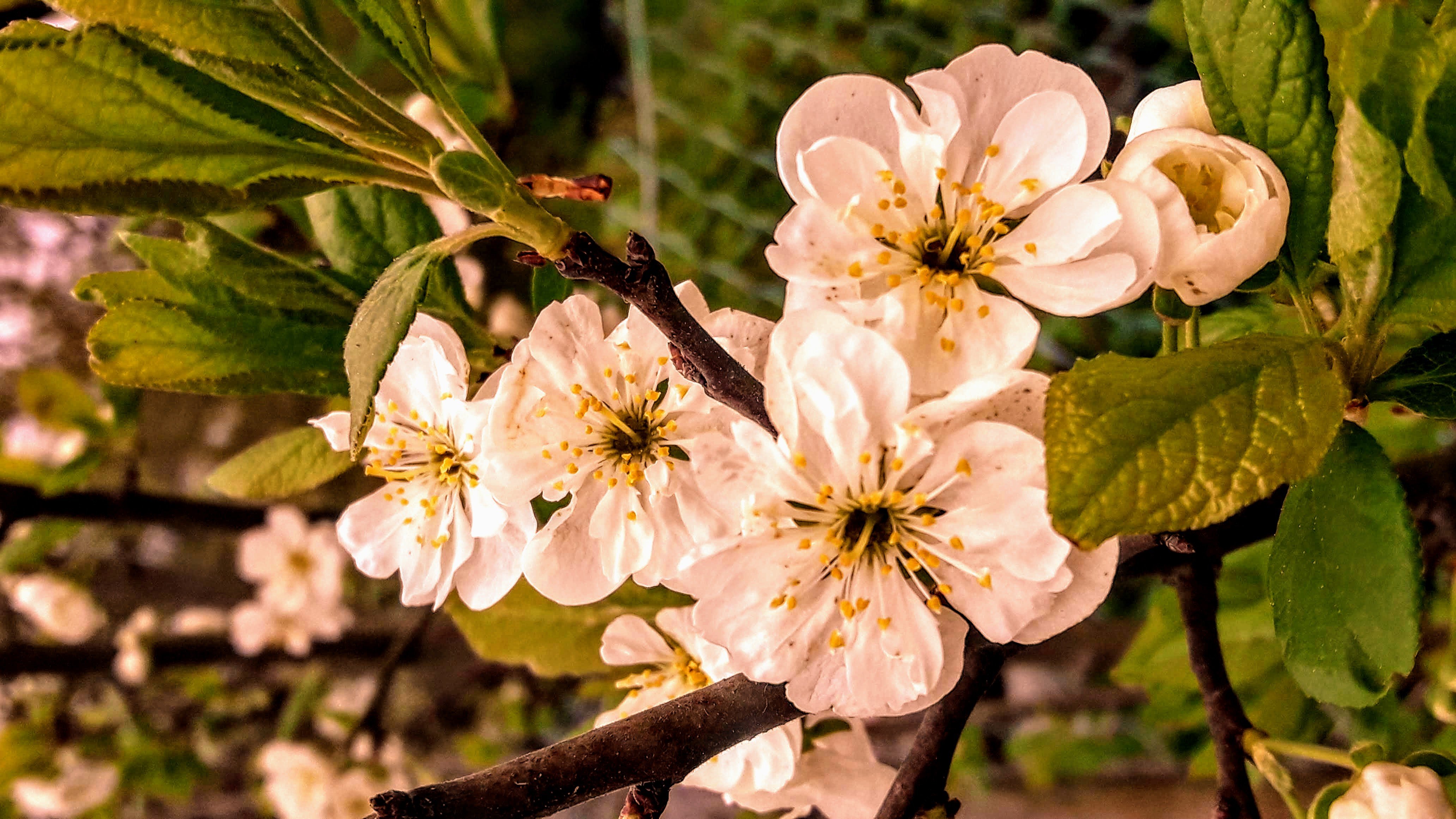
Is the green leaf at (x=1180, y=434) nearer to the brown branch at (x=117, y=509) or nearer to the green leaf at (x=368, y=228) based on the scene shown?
the green leaf at (x=368, y=228)

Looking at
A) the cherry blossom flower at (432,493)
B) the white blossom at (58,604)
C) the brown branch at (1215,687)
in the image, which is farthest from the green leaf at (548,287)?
the white blossom at (58,604)

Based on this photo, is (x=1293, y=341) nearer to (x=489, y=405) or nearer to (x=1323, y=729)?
(x=489, y=405)

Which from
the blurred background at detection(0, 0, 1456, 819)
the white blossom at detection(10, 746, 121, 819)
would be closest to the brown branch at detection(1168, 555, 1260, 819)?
the blurred background at detection(0, 0, 1456, 819)

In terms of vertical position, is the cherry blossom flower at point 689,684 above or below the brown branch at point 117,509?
below

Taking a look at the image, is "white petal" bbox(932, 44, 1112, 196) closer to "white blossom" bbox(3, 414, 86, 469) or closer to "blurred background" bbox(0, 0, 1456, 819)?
"blurred background" bbox(0, 0, 1456, 819)

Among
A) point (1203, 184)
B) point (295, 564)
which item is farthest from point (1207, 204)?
point (295, 564)
